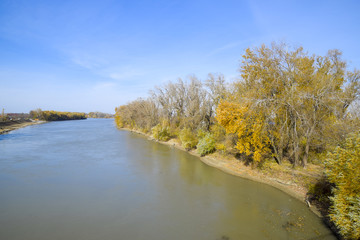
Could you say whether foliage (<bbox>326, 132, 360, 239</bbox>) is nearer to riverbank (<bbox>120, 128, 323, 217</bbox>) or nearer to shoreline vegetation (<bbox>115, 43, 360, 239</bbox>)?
shoreline vegetation (<bbox>115, 43, 360, 239</bbox>)

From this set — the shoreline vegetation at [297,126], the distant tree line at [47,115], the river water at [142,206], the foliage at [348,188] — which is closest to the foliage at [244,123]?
the shoreline vegetation at [297,126]

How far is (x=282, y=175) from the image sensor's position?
14.6 m

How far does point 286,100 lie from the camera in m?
13.6

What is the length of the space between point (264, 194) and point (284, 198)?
121 centimetres

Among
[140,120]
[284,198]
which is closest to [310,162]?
[284,198]

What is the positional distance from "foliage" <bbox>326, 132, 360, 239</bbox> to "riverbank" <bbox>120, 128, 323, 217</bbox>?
3.01 meters

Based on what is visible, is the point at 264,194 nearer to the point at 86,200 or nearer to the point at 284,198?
the point at 284,198

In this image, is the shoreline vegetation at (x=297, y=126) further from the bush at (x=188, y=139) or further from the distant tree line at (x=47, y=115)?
the distant tree line at (x=47, y=115)

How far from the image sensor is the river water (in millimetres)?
8992

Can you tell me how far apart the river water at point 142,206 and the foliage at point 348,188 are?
5.83 ft

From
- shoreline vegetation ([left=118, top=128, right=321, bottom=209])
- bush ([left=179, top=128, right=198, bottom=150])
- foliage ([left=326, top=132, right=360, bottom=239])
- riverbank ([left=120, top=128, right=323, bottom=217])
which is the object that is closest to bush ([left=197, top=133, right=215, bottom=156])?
shoreline vegetation ([left=118, top=128, right=321, bottom=209])

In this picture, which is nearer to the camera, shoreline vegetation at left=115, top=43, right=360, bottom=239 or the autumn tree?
shoreline vegetation at left=115, top=43, right=360, bottom=239

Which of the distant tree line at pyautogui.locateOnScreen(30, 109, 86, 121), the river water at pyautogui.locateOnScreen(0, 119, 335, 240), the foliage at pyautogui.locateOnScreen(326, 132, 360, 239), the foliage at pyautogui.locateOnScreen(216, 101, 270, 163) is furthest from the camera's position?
the distant tree line at pyautogui.locateOnScreen(30, 109, 86, 121)

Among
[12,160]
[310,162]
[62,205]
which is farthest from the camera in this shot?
[12,160]
